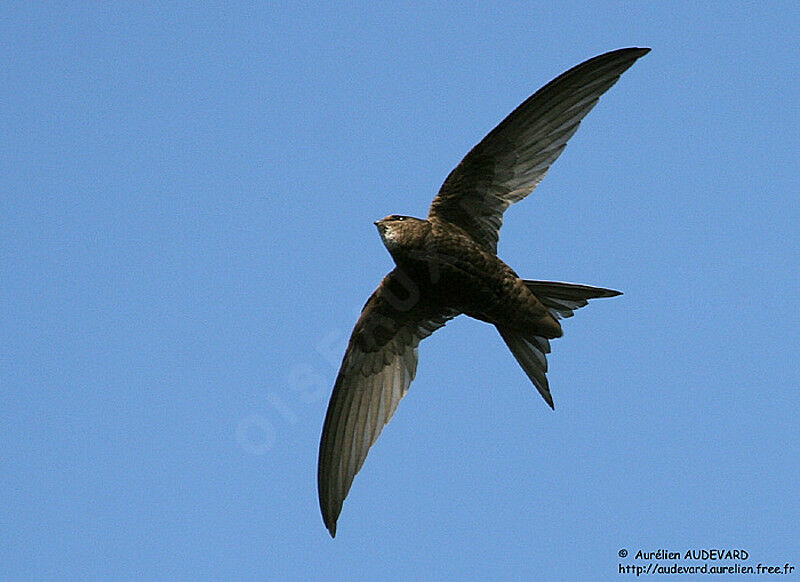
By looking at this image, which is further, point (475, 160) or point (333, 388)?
point (333, 388)

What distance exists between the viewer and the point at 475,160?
480 centimetres

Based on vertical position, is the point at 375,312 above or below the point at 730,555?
above

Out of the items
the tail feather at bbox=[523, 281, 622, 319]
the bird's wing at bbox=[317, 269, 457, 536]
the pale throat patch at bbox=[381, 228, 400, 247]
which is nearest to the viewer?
the pale throat patch at bbox=[381, 228, 400, 247]

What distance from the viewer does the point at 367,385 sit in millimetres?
5387

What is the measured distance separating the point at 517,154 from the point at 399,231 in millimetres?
645

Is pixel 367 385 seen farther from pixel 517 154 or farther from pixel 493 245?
Answer: pixel 517 154

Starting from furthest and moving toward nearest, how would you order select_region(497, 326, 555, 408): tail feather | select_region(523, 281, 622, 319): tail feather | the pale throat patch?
1. select_region(497, 326, 555, 408): tail feather
2. select_region(523, 281, 622, 319): tail feather
3. the pale throat patch

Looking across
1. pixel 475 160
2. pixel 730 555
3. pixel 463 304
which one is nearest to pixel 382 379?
pixel 463 304

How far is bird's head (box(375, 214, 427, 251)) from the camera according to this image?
→ 4.61 metres

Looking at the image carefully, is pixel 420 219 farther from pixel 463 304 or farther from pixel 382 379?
pixel 382 379

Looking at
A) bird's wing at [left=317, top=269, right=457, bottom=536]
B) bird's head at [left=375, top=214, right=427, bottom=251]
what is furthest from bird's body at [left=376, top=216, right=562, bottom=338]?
bird's wing at [left=317, top=269, right=457, bottom=536]

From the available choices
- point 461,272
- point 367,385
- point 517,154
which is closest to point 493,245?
point 461,272

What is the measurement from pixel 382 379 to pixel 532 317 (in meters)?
0.94

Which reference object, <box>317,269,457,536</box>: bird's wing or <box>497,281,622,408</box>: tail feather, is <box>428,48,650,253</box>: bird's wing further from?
<box>317,269,457,536</box>: bird's wing
